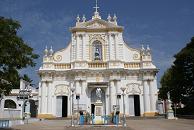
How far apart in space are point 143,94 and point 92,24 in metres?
12.9

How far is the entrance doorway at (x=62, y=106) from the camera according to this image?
135ft

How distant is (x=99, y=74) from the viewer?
1617 inches

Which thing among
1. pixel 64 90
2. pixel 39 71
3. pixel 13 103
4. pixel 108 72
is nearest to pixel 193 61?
pixel 108 72

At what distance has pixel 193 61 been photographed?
37438 mm

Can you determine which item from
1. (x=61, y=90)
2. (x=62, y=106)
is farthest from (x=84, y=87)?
(x=62, y=106)

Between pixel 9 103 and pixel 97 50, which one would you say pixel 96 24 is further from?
pixel 9 103

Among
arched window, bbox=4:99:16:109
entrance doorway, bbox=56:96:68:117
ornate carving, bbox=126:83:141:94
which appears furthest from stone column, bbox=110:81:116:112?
→ arched window, bbox=4:99:16:109

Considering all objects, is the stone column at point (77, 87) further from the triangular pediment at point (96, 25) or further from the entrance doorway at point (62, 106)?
the triangular pediment at point (96, 25)

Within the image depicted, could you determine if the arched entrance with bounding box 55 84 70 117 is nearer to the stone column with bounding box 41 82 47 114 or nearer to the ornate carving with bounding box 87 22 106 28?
the stone column with bounding box 41 82 47 114

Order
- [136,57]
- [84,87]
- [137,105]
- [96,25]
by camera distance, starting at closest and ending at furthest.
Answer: [84,87]
[137,105]
[136,57]
[96,25]

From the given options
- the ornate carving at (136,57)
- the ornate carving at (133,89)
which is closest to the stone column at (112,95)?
the ornate carving at (133,89)

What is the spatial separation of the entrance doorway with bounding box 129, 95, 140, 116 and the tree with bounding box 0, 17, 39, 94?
2570 centimetres

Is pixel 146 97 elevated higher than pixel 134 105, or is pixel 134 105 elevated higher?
pixel 146 97

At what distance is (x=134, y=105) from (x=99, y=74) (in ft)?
21.8
